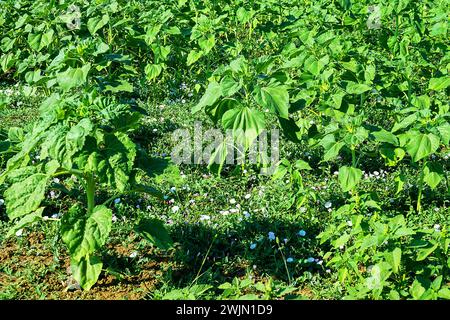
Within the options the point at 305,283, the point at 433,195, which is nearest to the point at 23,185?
the point at 305,283

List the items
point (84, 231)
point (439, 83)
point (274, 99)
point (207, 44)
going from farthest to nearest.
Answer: point (207, 44) → point (439, 83) → point (274, 99) → point (84, 231)

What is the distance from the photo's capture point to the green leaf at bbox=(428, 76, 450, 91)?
5000 mm

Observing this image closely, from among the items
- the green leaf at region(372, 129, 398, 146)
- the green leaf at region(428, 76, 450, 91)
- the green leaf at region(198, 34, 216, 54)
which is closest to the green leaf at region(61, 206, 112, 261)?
the green leaf at region(372, 129, 398, 146)

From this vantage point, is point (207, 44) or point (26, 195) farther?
point (207, 44)

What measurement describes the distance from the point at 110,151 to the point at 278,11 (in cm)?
424

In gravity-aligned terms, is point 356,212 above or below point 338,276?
above

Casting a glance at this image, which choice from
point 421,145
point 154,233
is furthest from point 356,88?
point 154,233

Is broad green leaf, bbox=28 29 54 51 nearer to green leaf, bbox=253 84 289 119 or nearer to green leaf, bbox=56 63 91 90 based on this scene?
green leaf, bbox=56 63 91 90

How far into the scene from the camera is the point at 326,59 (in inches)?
187

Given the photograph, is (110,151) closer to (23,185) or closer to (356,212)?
(23,185)

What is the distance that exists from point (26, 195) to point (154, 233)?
0.66m

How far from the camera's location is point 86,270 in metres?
3.48

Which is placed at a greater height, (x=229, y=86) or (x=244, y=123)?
(x=229, y=86)

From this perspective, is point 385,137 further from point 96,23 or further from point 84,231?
point 96,23
